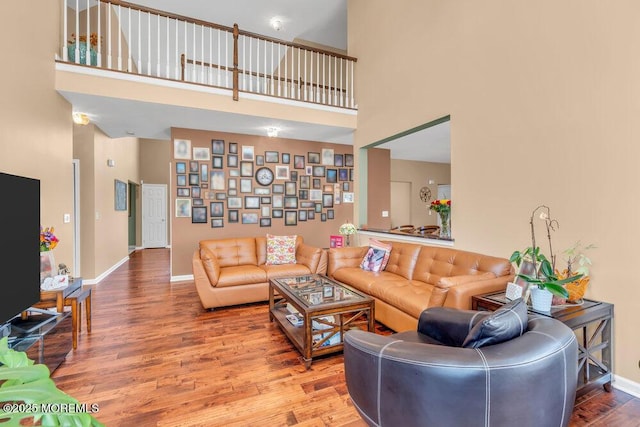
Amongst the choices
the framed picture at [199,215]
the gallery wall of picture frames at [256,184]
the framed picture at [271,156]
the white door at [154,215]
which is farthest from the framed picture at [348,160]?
the white door at [154,215]

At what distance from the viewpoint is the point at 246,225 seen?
17.3ft

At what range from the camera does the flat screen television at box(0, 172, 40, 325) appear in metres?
1.41

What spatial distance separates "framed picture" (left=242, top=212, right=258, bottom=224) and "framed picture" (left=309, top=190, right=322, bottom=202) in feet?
3.70

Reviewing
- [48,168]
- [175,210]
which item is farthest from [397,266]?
[48,168]

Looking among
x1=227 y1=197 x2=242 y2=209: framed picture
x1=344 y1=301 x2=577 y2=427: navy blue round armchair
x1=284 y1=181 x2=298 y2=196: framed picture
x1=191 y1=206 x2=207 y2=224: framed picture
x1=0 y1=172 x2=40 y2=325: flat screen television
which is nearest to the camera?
x1=344 y1=301 x2=577 y2=427: navy blue round armchair

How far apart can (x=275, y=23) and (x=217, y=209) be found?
3.66 metres

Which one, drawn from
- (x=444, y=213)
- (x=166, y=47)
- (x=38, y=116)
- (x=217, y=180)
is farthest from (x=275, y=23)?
(x=444, y=213)

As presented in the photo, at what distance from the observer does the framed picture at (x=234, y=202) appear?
5.12 m

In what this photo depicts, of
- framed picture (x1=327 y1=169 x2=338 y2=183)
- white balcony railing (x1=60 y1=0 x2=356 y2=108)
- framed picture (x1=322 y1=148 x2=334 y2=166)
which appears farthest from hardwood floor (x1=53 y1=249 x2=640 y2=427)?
framed picture (x1=322 y1=148 x2=334 y2=166)

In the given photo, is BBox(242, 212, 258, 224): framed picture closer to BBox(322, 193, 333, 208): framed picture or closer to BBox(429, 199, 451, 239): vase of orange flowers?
BBox(322, 193, 333, 208): framed picture

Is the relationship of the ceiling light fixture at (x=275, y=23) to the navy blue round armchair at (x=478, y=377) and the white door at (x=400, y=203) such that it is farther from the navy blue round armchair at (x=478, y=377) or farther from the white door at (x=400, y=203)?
the navy blue round armchair at (x=478, y=377)

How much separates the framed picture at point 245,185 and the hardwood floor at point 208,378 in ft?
7.88

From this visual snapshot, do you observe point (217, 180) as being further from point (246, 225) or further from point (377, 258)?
point (377, 258)

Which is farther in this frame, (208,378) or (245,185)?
(245,185)
